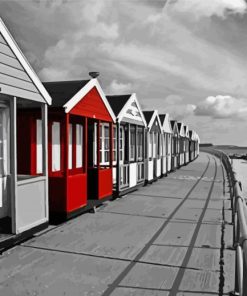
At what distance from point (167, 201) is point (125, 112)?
3774 mm

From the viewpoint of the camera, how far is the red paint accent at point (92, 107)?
8.69 metres

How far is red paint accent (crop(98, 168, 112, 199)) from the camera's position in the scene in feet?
34.0

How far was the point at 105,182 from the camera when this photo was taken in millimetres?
10781

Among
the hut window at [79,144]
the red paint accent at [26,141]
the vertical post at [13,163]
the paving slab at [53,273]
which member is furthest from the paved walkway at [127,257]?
the hut window at [79,144]

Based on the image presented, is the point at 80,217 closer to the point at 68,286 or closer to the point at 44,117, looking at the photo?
the point at 44,117

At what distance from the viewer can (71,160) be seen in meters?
11.0

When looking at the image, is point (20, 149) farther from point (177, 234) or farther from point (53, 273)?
point (177, 234)

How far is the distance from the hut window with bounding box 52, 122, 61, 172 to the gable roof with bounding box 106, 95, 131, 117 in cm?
271

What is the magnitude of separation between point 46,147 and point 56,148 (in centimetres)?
292

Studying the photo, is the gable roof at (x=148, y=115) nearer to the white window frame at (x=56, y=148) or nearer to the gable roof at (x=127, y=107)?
the gable roof at (x=127, y=107)

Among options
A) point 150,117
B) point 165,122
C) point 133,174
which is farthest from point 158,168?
point 133,174

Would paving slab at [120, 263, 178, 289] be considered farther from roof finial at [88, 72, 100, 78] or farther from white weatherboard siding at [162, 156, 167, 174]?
white weatherboard siding at [162, 156, 167, 174]

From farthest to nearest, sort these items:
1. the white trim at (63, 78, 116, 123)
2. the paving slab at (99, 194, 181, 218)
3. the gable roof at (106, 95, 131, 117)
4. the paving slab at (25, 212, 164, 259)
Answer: the gable roof at (106, 95, 131, 117), the paving slab at (99, 194, 181, 218), the white trim at (63, 78, 116, 123), the paving slab at (25, 212, 164, 259)

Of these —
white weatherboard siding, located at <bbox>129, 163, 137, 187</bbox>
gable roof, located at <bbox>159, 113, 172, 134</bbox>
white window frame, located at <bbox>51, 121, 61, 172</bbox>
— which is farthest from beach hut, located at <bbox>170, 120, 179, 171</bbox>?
white window frame, located at <bbox>51, 121, 61, 172</bbox>
